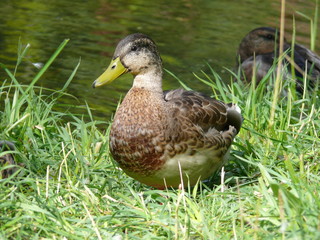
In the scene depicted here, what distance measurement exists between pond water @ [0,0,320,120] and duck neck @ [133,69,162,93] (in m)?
2.43

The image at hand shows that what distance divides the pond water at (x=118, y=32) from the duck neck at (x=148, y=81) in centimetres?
243

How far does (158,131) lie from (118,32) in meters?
5.97

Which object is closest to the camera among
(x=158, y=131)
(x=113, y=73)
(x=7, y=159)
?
(x=158, y=131)

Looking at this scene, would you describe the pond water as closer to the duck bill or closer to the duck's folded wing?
the duck's folded wing

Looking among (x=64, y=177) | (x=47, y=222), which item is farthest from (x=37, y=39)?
(x=47, y=222)

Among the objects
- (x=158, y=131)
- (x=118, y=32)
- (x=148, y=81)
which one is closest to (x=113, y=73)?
(x=148, y=81)

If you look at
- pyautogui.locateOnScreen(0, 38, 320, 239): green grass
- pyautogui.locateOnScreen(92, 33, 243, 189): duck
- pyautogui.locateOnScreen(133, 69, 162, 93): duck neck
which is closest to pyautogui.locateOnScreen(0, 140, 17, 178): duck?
pyautogui.locateOnScreen(0, 38, 320, 239): green grass

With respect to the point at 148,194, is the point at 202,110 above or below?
above

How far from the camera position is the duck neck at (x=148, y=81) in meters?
4.22

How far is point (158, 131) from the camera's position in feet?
13.0

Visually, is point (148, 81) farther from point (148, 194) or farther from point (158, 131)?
point (148, 194)

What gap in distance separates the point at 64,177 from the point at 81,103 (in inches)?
108

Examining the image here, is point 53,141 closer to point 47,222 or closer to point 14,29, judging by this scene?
point 47,222

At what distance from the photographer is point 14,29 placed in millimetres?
9188
